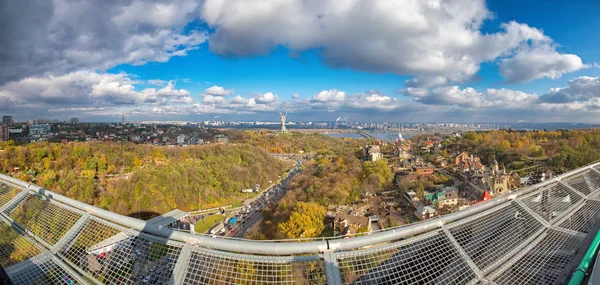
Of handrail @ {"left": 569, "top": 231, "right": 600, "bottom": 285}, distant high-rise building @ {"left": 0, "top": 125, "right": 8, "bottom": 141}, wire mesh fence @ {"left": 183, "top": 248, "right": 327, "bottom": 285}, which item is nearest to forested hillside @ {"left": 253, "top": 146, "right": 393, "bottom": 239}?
handrail @ {"left": 569, "top": 231, "right": 600, "bottom": 285}

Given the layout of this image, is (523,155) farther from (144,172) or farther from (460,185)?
(144,172)

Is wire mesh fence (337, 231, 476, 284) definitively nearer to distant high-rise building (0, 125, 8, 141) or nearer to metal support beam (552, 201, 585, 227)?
metal support beam (552, 201, 585, 227)

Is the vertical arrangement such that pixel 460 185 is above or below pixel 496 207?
below

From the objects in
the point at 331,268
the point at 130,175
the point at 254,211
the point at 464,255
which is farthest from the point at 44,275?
the point at 130,175

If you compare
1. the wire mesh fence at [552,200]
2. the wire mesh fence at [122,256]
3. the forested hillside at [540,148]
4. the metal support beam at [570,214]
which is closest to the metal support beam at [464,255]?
the wire mesh fence at [552,200]

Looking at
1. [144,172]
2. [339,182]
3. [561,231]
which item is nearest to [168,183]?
[144,172]

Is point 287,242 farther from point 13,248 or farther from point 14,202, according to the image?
point 14,202

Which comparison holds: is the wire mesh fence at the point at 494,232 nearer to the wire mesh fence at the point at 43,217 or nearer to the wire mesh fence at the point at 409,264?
the wire mesh fence at the point at 409,264

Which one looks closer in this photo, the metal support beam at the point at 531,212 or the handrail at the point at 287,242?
the handrail at the point at 287,242
